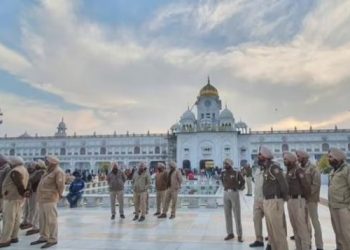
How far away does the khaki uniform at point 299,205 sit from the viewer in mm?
6188

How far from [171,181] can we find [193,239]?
12.2 ft

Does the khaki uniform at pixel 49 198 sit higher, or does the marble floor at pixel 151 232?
the khaki uniform at pixel 49 198

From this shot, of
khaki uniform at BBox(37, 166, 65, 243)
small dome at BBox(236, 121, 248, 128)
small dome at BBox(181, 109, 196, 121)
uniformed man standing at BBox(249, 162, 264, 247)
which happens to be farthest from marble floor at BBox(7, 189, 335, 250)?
small dome at BBox(236, 121, 248, 128)

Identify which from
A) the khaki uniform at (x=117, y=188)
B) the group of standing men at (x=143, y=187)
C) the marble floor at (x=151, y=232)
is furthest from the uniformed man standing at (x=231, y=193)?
the khaki uniform at (x=117, y=188)

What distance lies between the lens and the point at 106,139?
7831 centimetres

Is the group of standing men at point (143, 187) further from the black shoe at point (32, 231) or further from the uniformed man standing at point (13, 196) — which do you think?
the uniformed man standing at point (13, 196)

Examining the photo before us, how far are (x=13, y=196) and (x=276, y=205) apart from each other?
16.4 feet

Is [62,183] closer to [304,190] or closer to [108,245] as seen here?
[108,245]

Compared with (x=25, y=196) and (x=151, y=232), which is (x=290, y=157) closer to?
(x=151, y=232)

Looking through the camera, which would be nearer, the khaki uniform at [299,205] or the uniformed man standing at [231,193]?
the khaki uniform at [299,205]

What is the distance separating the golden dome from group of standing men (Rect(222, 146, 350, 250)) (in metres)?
63.4

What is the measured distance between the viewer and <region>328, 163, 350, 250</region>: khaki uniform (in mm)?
5688

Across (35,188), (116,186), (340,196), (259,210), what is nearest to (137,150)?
(116,186)

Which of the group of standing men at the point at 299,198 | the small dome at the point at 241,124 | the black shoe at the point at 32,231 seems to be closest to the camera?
the group of standing men at the point at 299,198
